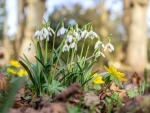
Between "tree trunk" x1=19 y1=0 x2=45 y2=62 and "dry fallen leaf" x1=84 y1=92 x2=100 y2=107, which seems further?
"tree trunk" x1=19 y1=0 x2=45 y2=62

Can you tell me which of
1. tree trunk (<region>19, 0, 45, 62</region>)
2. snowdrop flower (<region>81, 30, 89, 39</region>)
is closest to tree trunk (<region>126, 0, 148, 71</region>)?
tree trunk (<region>19, 0, 45, 62</region>)

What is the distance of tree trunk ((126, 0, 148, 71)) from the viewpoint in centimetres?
923

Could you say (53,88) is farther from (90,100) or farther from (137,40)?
(137,40)

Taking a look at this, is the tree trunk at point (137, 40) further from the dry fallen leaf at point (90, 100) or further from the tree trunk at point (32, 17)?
the dry fallen leaf at point (90, 100)

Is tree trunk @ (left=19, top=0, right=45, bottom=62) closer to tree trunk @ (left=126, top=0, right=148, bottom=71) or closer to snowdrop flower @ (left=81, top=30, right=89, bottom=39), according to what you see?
tree trunk @ (left=126, top=0, right=148, bottom=71)

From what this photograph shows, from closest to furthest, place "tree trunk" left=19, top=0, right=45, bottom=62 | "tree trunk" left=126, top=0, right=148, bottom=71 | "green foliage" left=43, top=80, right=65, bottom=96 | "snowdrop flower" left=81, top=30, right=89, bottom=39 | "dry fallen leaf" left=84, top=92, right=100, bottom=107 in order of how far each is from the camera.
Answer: "dry fallen leaf" left=84, top=92, right=100, bottom=107
"green foliage" left=43, top=80, right=65, bottom=96
"snowdrop flower" left=81, top=30, right=89, bottom=39
"tree trunk" left=19, top=0, right=45, bottom=62
"tree trunk" left=126, top=0, right=148, bottom=71

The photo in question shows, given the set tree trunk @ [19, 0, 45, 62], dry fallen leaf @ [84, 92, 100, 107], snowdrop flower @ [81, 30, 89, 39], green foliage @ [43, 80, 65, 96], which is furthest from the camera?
tree trunk @ [19, 0, 45, 62]

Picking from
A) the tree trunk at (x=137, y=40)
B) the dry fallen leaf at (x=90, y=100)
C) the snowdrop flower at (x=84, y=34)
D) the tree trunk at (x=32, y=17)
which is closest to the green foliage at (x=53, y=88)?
the dry fallen leaf at (x=90, y=100)

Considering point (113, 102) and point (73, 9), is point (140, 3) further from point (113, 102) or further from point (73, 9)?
point (73, 9)

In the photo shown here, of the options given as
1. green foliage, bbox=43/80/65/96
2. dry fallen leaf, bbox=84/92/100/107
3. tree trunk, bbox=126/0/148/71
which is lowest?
dry fallen leaf, bbox=84/92/100/107

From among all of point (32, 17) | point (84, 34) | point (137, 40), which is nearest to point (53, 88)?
point (84, 34)

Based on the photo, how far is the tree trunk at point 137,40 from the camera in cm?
923

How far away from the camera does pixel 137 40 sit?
375 inches

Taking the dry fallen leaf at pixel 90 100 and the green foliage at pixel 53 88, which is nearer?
the dry fallen leaf at pixel 90 100
